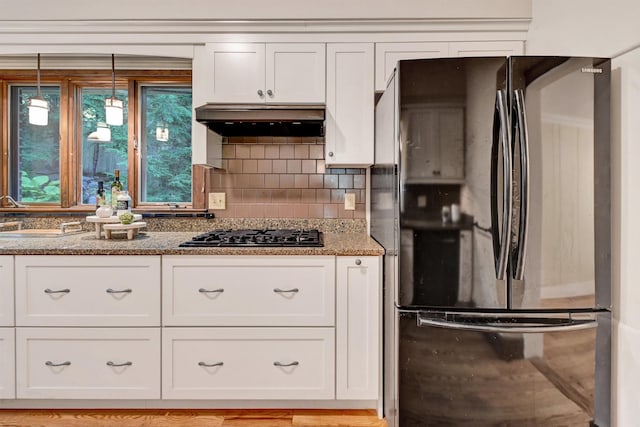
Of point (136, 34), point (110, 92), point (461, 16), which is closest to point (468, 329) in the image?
point (461, 16)

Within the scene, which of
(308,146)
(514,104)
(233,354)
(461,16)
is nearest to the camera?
(514,104)

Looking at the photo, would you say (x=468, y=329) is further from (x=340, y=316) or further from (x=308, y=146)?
(x=308, y=146)

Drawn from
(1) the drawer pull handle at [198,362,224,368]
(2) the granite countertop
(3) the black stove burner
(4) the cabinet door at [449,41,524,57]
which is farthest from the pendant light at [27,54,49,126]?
(4) the cabinet door at [449,41,524,57]

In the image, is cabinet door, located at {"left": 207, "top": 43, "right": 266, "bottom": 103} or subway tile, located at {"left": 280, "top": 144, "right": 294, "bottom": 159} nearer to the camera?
cabinet door, located at {"left": 207, "top": 43, "right": 266, "bottom": 103}

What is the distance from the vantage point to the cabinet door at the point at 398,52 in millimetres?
2072

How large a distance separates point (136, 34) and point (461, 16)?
6.10 feet

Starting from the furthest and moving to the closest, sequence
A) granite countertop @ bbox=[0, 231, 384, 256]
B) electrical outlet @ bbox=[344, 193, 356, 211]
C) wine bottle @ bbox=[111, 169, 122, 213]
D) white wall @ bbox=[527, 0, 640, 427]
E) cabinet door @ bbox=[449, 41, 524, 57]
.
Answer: electrical outlet @ bbox=[344, 193, 356, 211] → wine bottle @ bbox=[111, 169, 122, 213] → cabinet door @ bbox=[449, 41, 524, 57] → granite countertop @ bbox=[0, 231, 384, 256] → white wall @ bbox=[527, 0, 640, 427]

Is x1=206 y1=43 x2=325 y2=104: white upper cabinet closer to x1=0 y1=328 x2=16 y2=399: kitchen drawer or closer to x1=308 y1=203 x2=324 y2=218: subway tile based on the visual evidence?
x1=308 y1=203 x2=324 y2=218: subway tile

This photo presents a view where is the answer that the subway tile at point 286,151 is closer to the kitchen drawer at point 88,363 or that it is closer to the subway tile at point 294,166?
the subway tile at point 294,166

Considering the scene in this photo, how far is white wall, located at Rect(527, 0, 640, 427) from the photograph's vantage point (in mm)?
1390

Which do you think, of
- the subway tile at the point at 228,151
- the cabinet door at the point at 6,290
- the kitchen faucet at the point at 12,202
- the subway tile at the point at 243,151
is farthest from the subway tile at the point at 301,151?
the kitchen faucet at the point at 12,202

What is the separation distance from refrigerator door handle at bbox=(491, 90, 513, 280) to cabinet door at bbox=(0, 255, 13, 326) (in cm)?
222

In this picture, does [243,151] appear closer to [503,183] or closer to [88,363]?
[88,363]

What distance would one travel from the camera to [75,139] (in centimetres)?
254
